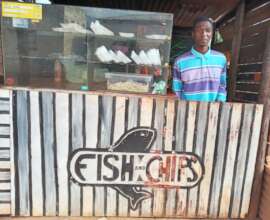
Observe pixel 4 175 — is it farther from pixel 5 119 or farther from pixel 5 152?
pixel 5 119

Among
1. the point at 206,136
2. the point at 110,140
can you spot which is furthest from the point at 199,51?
the point at 110,140

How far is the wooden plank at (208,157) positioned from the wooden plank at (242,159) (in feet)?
0.85

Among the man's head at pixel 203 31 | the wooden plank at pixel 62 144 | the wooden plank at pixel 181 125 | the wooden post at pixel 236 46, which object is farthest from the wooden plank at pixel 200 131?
the wooden post at pixel 236 46

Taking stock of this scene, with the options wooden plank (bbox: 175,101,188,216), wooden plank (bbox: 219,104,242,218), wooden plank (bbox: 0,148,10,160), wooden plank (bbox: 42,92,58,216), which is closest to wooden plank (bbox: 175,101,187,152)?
wooden plank (bbox: 175,101,188,216)

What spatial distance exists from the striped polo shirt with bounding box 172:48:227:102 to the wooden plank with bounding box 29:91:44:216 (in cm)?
135

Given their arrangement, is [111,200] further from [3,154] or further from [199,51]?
[199,51]

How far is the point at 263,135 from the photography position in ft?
7.16

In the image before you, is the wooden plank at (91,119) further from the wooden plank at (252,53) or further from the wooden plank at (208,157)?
the wooden plank at (252,53)

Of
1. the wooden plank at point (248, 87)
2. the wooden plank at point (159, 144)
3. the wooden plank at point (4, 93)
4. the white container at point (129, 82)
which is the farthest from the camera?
the wooden plank at point (248, 87)

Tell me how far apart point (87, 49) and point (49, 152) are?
0.97m

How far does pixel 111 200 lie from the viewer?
2.20m

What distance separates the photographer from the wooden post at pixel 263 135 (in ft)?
6.95

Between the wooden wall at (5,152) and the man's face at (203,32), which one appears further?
the man's face at (203,32)

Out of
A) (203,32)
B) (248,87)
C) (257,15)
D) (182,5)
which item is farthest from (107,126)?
(182,5)
